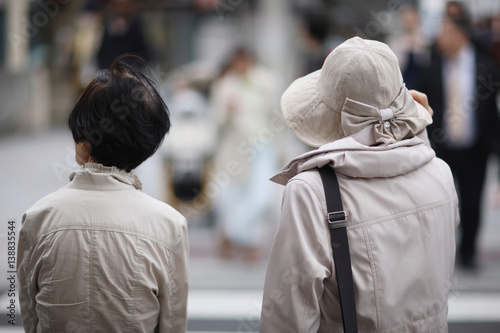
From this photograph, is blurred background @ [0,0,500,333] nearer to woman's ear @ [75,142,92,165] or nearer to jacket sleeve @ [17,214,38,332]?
woman's ear @ [75,142,92,165]

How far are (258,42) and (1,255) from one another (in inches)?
213

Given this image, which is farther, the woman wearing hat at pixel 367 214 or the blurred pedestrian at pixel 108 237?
the blurred pedestrian at pixel 108 237

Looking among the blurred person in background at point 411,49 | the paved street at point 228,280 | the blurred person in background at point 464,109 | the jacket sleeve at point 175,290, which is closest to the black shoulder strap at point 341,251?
the jacket sleeve at point 175,290

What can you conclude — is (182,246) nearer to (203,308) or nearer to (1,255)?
(203,308)

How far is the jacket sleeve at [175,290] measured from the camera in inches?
83.8

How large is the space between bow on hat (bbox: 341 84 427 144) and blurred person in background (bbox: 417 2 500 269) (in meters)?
4.00

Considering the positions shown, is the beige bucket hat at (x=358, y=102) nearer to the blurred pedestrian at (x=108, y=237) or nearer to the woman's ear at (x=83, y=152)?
the blurred pedestrian at (x=108, y=237)

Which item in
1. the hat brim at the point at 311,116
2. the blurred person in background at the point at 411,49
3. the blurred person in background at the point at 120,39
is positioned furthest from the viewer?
the blurred person in background at the point at 120,39

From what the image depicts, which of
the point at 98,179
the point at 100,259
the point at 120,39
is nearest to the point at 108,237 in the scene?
the point at 100,259

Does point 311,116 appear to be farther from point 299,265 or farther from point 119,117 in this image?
point 119,117

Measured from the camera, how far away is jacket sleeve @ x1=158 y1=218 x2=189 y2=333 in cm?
213

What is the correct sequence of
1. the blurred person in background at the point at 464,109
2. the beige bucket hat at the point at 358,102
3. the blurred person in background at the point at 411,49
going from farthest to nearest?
the blurred person in background at the point at 411,49
the blurred person in background at the point at 464,109
the beige bucket hat at the point at 358,102

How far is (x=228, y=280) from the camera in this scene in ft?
19.6

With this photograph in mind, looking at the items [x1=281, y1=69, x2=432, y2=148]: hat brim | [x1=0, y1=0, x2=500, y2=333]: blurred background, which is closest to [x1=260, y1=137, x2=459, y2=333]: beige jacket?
[x1=281, y1=69, x2=432, y2=148]: hat brim
